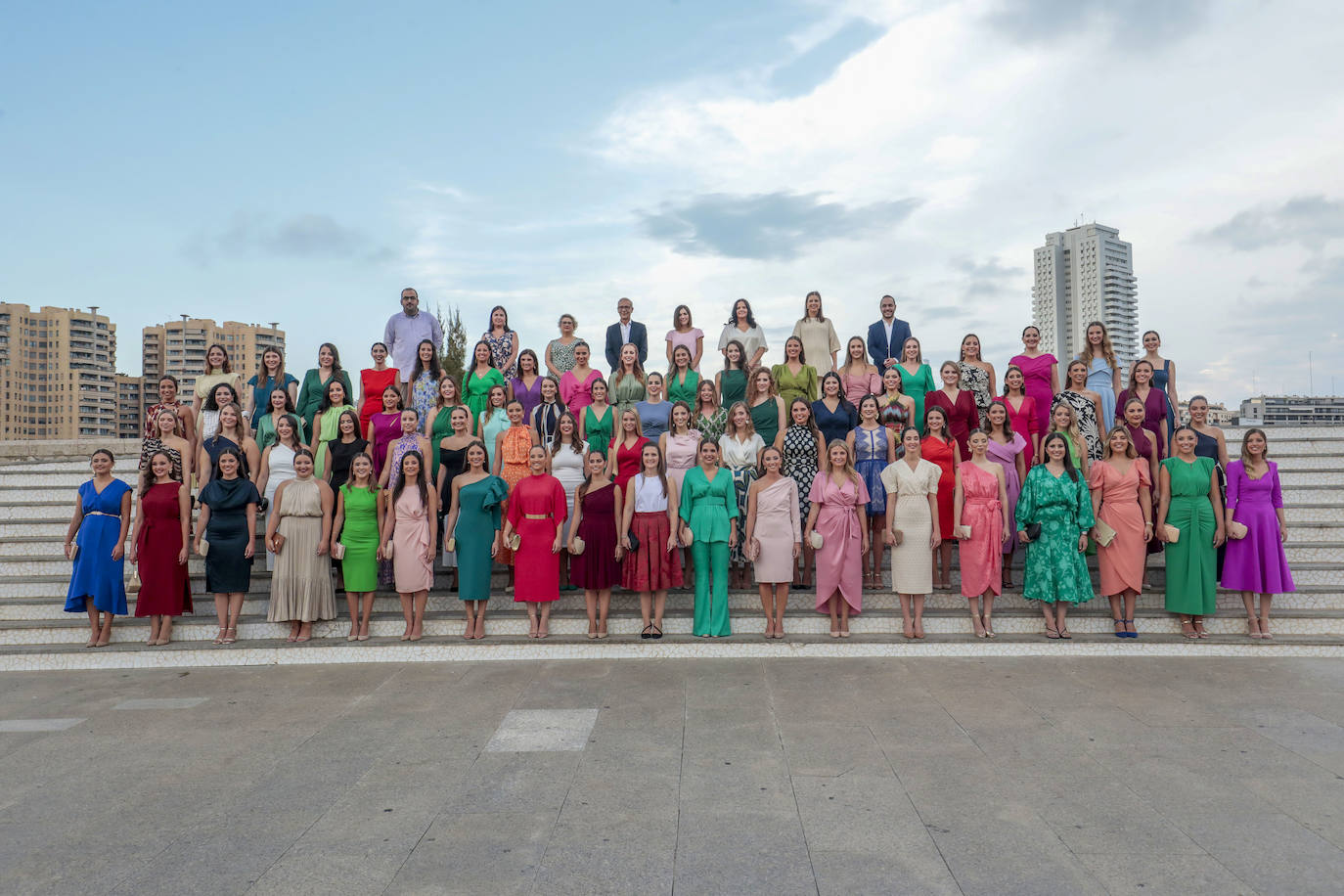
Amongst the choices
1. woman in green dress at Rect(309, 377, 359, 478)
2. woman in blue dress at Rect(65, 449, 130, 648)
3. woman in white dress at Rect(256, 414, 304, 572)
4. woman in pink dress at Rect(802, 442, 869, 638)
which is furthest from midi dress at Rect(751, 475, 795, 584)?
woman in blue dress at Rect(65, 449, 130, 648)

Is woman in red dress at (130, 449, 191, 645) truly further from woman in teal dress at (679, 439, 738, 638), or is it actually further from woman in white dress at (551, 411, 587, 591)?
woman in teal dress at (679, 439, 738, 638)

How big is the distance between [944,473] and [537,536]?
4.03 m

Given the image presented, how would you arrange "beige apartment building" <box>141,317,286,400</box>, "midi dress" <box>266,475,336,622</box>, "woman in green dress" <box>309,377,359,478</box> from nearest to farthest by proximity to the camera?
"midi dress" <box>266,475,336,622</box> < "woman in green dress" <box>309,377,359,478</box> < "beige apartment building" <box>141,317,286,400</box>

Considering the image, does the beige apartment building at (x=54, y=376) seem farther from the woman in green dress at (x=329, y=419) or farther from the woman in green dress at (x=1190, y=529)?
the woman in green dress at (x=1190, y=529)

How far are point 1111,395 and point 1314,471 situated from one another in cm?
411

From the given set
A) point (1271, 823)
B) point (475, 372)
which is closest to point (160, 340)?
point (475, 372)

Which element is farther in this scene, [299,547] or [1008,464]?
[1008,464]

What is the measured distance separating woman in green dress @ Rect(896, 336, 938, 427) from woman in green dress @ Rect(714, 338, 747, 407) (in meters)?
1.80

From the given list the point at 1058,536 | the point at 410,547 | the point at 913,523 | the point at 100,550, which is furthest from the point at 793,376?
the point at 100,550

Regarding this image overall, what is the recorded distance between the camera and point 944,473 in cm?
816

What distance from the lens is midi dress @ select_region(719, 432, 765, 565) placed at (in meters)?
8.00

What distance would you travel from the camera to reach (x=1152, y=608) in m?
8.03

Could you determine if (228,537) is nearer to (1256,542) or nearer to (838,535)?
(838,535)

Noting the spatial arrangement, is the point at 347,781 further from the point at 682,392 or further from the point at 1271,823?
the point at 682,392
